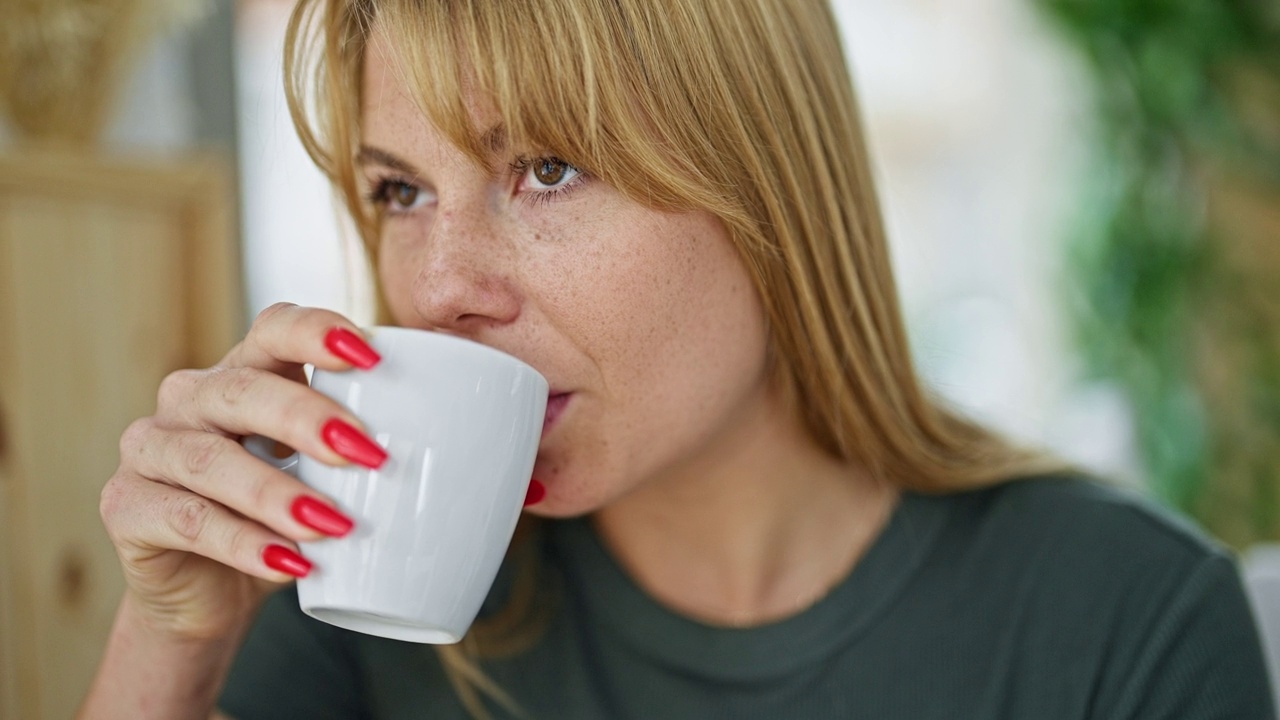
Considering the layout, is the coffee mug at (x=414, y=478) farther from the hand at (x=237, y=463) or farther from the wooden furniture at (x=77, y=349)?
the wooden furniture at (x=77, y=349)

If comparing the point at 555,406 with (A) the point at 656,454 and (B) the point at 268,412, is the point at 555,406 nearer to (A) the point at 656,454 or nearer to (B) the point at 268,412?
(A) the point at 656,454

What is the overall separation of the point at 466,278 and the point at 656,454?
0.71 ft

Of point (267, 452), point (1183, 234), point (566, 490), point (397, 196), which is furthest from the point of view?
point (1183, 234)

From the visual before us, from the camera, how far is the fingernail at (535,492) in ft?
2.68

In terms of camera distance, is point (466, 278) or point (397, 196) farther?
point (397, 196)

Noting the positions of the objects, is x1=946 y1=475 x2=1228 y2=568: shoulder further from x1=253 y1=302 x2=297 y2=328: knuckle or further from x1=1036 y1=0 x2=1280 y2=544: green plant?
x1=1036 y1=0 x2=1280 y2=544: green plant

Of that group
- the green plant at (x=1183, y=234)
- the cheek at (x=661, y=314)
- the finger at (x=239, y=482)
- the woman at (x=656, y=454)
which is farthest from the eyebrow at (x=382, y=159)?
the green plant at (x=1183, y=234)

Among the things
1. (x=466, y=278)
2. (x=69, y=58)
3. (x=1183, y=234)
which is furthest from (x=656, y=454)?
(x=1183, y=234)

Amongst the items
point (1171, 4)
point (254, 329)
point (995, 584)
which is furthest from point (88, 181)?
point (1171, 4)

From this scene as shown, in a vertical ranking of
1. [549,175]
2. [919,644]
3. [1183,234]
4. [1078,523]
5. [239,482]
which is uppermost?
[1183,234]

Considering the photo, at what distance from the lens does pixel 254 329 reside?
0.71m

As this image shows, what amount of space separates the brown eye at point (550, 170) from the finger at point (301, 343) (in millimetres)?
212

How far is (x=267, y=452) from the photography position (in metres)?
0.73

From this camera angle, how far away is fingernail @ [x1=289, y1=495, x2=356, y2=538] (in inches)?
24.6
